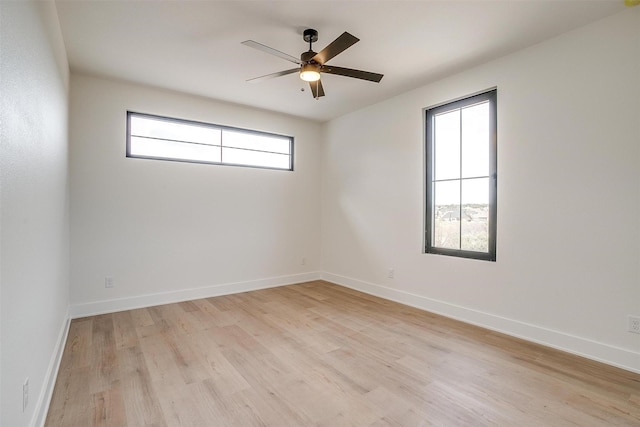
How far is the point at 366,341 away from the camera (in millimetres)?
2740

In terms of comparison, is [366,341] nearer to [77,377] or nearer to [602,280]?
[602,280]

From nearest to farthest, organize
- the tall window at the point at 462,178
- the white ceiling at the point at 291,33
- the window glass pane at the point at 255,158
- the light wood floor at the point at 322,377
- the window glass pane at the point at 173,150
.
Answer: the light wood floor at the point at 322,377, the white ceiling at the point at 291,33, the tall window at the point at 462,178, the window glass pane at the point at 173,150, the window glass pane at the point at 255,158

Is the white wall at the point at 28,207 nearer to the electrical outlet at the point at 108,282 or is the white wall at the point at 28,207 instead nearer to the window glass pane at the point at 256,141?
the electrical outlet at the point at 108,282

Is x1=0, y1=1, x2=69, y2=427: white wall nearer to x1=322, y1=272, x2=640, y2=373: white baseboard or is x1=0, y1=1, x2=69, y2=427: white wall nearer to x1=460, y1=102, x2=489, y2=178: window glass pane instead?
x1=322, y1=272, x2=640, y2=373: white baseboard

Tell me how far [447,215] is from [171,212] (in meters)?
3.40

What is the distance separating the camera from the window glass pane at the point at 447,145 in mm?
3471

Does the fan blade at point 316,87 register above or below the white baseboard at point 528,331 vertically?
above

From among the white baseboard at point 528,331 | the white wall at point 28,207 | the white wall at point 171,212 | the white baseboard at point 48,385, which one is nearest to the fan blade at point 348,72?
the white wall at point 28,207

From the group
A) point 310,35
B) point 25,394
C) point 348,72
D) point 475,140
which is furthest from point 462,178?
point 25,394

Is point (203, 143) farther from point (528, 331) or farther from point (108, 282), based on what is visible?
point (528, 331)

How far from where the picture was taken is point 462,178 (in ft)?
11.1

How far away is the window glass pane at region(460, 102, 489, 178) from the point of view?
10.5 ft

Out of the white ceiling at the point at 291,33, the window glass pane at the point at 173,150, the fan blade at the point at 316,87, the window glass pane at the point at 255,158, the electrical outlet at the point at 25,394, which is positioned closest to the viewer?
the electrical outlet at the point at 25,394

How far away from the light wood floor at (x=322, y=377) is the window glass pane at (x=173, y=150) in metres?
1.99
